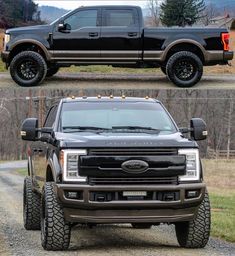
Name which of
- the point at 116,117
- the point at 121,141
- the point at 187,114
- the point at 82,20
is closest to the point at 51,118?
the point at 116,117

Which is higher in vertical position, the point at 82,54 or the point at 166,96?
the point at 82,54

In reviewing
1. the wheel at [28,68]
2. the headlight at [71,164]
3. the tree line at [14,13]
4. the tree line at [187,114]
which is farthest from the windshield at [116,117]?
the tree line at [187,114]

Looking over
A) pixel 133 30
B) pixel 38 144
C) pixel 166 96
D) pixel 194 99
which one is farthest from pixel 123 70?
pixel 194 99

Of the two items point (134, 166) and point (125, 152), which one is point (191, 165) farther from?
point (125, 152)

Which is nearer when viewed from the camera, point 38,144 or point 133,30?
point 38,144

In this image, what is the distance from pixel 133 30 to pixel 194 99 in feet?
172

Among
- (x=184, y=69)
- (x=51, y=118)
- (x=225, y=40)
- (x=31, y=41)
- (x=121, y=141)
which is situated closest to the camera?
(x=121, y=141)

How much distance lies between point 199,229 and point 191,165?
93 centimetres

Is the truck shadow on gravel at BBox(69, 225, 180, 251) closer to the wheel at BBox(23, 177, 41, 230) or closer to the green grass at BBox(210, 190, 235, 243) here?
the wheel at BBox(23, 177, 41, 230)

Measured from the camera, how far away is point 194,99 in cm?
6731

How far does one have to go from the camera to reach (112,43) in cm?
1544

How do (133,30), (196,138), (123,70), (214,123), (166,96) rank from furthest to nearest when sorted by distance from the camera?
(214,123), (166,96), (123,70), (133,30), (196,138)

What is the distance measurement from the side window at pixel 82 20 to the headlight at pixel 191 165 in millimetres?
7803

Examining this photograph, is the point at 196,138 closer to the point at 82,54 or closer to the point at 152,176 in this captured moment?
the point at 152,176
